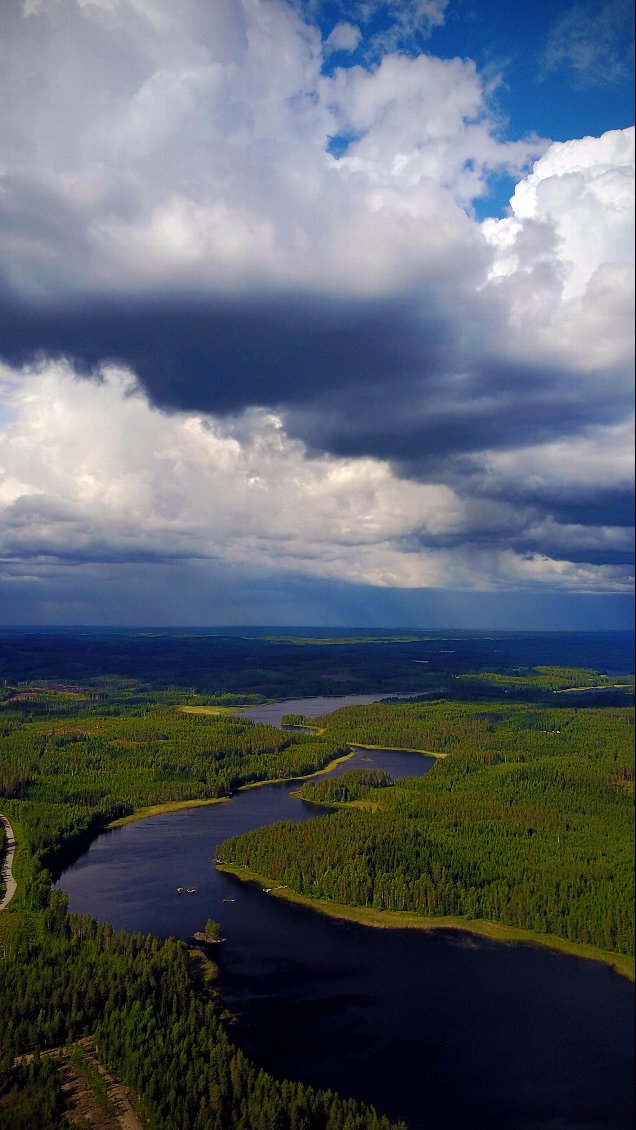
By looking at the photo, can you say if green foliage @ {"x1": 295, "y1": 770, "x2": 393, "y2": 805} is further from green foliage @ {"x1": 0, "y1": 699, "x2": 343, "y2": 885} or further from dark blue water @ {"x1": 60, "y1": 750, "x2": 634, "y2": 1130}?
dark blue water @ {"x1": 60, "y1": 750, "x2": 634, "y2": 1130}

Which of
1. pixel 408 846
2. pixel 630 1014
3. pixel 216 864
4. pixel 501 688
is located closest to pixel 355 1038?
pixel 630 1014

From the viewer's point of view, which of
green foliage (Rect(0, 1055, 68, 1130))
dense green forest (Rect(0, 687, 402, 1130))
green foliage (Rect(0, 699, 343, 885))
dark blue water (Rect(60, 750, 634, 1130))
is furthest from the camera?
green foliage (Rect(0, 699, 343, 885))

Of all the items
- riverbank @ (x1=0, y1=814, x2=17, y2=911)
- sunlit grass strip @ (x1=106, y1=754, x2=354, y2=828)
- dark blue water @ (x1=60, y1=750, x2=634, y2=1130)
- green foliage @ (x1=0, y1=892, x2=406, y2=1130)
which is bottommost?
sunlit grass strip @ (x1=106, y1=754, x2=354, y2=828)

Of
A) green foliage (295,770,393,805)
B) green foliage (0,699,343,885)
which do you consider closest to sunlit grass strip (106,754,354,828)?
green foliage (0,699,343,885)

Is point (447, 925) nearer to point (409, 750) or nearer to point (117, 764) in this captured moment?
point (117, 764)

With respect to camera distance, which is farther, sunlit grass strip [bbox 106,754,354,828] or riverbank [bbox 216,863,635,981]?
sunlit grass strip [bbox 106,754,354,828]

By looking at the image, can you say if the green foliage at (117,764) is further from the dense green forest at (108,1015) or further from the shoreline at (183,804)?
the shoreline at (183,804)

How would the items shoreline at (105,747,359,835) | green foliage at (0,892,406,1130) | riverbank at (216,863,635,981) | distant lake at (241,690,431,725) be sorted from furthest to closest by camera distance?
distant lake at (241,690,431,725) < shoreline at (105,747,359,835) < riverbank at (216,863,635,981) < green foliage at (0,892,406,1130)

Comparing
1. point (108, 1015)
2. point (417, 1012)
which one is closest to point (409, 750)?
point (417, 1012)
